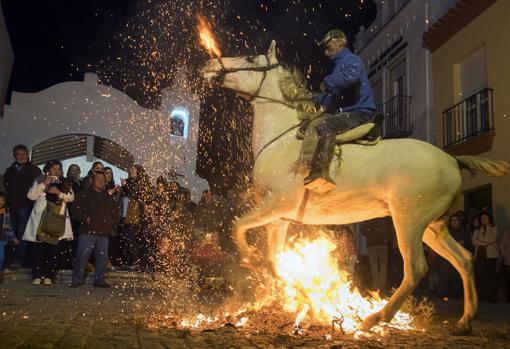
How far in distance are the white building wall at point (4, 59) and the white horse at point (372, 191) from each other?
15546 millimetres

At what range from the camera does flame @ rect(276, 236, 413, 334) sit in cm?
579

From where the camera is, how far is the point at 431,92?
1750 centimetres

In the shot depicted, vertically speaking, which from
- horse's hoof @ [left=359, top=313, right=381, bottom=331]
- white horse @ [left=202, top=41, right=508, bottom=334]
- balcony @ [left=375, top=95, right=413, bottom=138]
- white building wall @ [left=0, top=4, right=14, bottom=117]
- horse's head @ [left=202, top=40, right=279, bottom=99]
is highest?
white building wall @ [left=0, top=4, right=14, bottom=117]

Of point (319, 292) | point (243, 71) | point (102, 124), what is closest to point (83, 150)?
point (102, 124)

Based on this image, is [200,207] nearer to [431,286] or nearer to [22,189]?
[22,189]

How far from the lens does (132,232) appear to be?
434 inches

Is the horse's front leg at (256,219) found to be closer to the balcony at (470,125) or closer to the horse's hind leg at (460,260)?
the horse's hind leg at (460,260)

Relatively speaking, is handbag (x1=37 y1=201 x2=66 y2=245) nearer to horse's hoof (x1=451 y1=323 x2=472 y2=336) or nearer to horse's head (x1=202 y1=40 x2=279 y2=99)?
horse's head (x1=202 y1=40 x2=279 y2=99)

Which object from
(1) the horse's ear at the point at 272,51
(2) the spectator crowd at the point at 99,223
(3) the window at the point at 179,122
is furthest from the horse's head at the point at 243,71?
(3) the window at the point at 179,122

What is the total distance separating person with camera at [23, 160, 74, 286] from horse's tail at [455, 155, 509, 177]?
711 cm

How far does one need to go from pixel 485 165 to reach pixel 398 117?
12989 millimetres

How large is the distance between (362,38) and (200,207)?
1517 cm

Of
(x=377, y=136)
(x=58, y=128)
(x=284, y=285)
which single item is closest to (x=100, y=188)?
(x=284, y=285)

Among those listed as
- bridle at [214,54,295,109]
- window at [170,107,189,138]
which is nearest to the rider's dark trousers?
bridle at [214,54,295,109]
